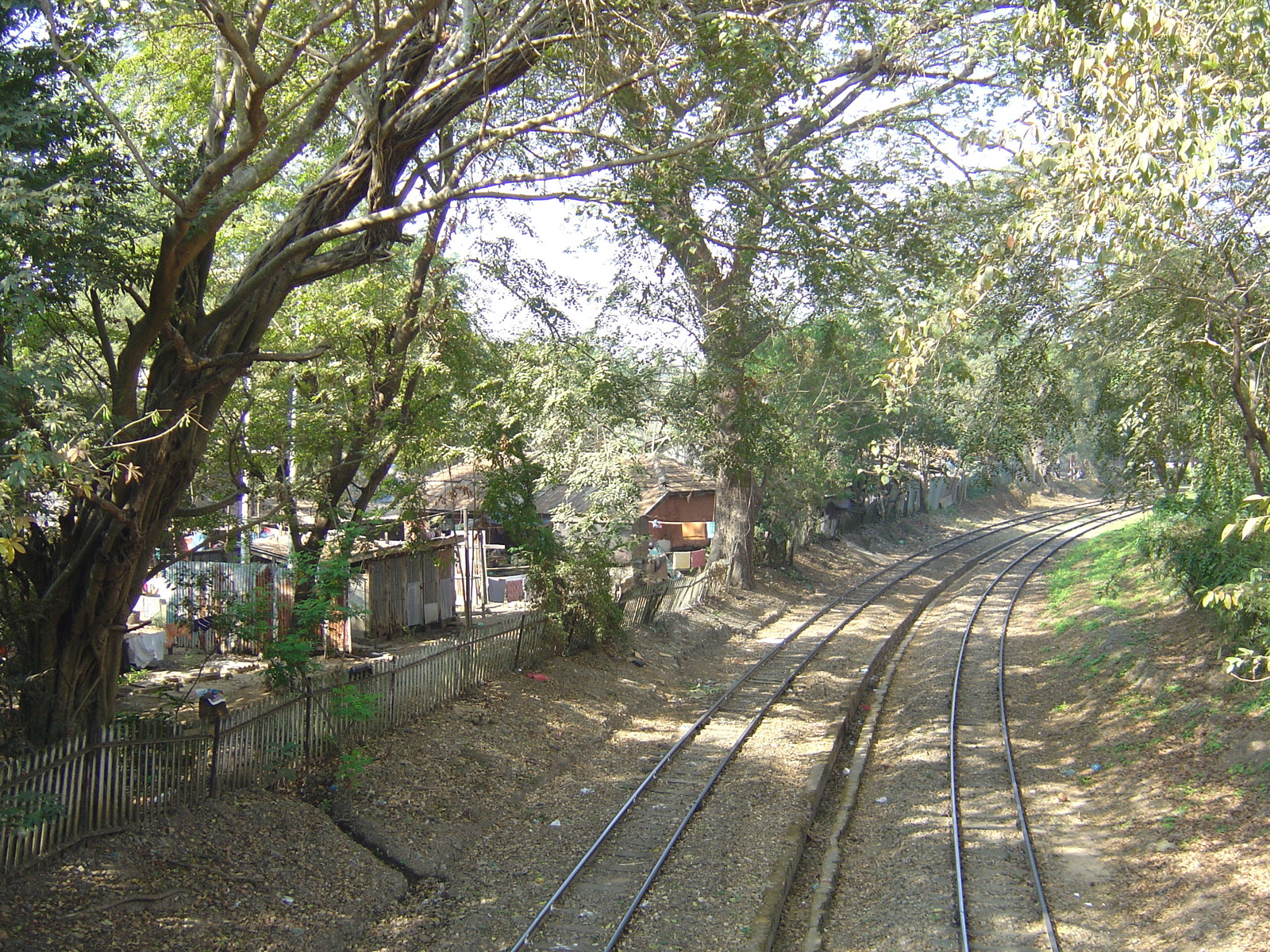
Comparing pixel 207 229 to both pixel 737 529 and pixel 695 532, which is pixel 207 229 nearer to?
pixel 737 529

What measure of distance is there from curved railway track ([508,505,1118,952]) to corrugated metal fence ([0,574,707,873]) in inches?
132

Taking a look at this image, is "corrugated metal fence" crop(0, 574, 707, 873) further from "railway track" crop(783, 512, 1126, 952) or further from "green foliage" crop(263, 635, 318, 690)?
"railway track" crop(783, 512, 1126, 952)

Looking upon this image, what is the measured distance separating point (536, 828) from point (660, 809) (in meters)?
1.48

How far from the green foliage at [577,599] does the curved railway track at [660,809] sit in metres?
2.74

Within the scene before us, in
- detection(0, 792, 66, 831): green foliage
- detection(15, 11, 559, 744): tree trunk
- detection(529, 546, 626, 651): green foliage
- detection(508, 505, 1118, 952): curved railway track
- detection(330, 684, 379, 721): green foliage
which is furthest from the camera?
detection(529, 546, 626, 651): green foliage

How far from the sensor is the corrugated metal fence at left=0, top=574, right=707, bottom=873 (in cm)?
691

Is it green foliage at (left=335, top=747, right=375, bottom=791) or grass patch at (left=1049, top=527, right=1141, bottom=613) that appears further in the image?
grass patch at (left=1049, top=527, right=1141, bottom=613)

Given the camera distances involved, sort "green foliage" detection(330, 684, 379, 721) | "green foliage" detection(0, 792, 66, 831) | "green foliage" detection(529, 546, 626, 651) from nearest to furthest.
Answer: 1. "green foliage" detection(0, 792, 66, 831)
2. "green foliage" detection(330, 684, 379, 721)
3. "green foliage" detection(529, 546, 626, 651)

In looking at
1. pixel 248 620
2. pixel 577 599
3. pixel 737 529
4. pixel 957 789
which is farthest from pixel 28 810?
pixel 737 529

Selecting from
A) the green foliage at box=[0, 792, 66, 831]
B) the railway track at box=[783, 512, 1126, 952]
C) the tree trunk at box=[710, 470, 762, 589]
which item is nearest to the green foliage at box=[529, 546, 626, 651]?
the railway track at box=[783, 512, 1126, 952]

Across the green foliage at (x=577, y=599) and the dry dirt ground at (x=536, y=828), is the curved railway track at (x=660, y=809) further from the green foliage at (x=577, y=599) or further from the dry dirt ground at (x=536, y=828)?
the green foliage at (x=577, y=599)

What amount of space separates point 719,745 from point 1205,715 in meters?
6.40

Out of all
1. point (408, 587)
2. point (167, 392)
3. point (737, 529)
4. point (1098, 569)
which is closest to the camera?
point (167, 392)

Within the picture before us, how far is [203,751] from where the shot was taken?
8727 millimetres
